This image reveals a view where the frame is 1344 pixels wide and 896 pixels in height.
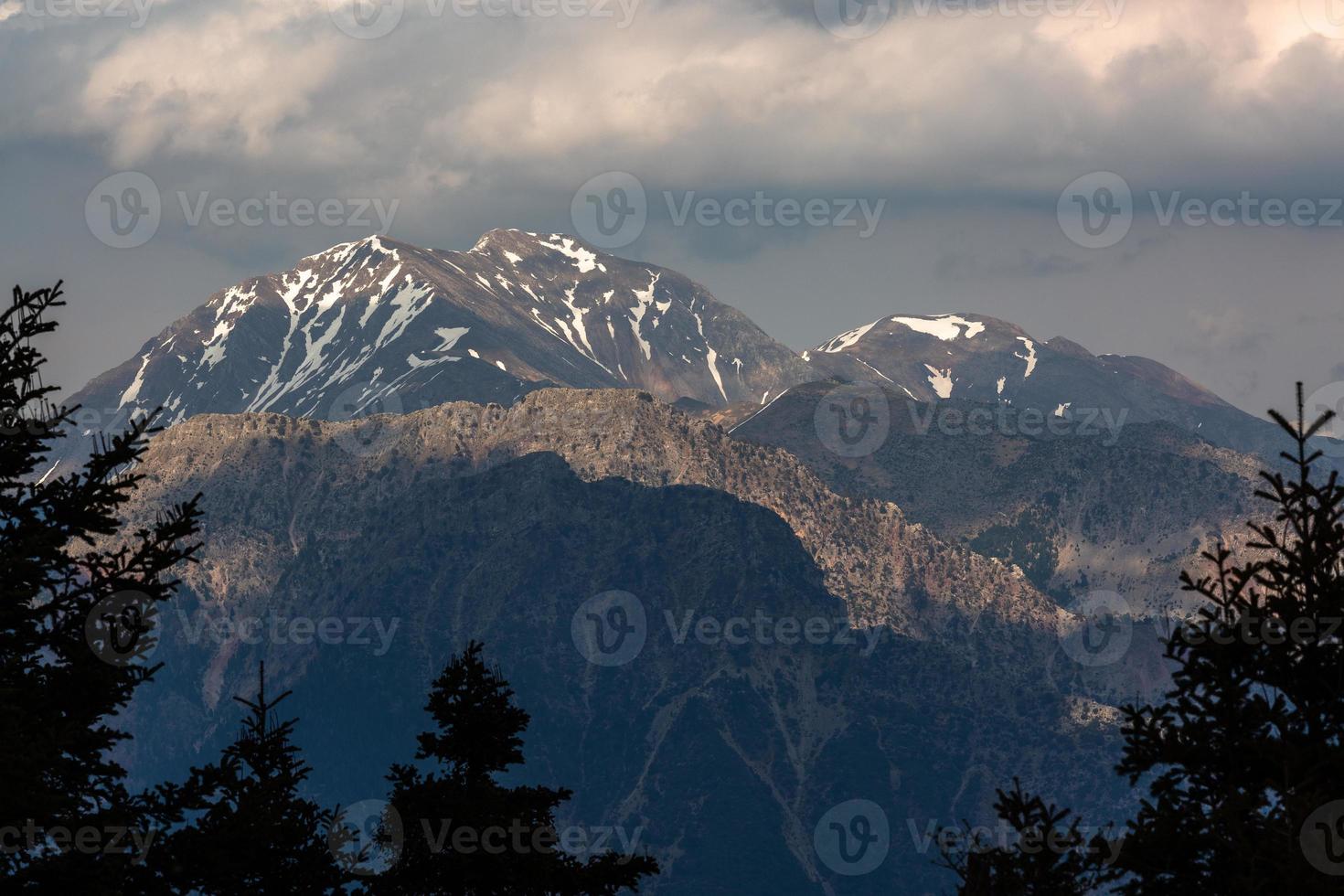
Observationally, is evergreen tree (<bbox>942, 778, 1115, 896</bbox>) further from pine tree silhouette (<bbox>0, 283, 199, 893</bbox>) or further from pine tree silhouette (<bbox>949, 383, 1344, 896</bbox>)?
pine tree silhouette (<bbox>0, 283, 199, 893</bbox>)

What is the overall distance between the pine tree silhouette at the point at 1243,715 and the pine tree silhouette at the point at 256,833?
709 inches

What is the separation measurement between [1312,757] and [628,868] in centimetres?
1893

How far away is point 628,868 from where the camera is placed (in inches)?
1922

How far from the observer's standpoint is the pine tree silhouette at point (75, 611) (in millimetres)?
37188

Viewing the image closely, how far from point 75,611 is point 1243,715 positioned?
1052 inches

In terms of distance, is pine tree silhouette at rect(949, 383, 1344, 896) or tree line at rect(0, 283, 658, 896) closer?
tree line at rect(0, 283, 658, 896)

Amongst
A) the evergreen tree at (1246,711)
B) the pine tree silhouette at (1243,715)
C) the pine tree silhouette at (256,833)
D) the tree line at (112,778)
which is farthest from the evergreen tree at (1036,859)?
the pine tree silhouette at (256,833)

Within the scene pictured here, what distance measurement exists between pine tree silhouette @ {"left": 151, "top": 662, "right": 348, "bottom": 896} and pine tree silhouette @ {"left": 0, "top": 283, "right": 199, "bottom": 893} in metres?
1.32

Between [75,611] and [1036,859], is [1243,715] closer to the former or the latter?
[1036,859]

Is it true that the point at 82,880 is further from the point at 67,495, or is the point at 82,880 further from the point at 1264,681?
the point at 1264,681

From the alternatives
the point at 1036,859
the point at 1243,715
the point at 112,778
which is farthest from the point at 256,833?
the point at 1243,715

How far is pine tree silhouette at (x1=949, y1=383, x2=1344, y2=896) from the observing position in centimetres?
3859

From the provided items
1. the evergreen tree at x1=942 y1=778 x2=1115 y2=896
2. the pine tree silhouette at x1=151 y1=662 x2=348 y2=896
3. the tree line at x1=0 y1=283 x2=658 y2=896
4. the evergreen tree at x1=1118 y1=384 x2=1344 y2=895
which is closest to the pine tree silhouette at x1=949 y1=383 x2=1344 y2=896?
the evergreen tree at x1=1118 y1=384 x2=1344 y2=895

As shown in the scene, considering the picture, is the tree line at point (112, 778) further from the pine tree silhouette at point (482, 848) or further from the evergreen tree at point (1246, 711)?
the evergreen tree at point (1246, 711)
